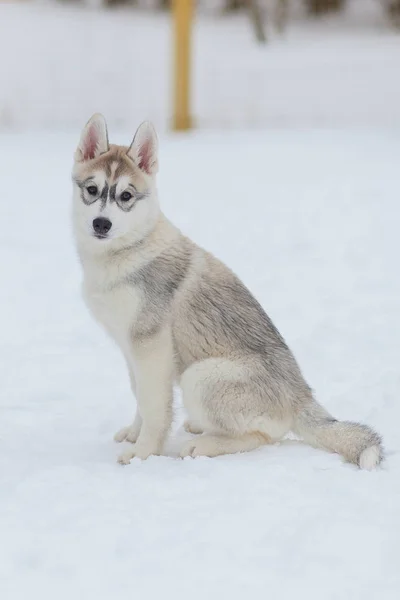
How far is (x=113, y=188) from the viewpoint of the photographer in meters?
4.24

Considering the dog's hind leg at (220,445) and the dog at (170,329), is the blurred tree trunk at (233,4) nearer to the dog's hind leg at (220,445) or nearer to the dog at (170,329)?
the dog at (170,329)

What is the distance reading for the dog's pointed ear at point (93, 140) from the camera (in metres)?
4.41

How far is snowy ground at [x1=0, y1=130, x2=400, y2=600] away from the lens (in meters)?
3.25

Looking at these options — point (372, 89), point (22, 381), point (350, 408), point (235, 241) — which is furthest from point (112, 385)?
point (372, 89)

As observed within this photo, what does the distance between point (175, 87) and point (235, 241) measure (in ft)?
14.2

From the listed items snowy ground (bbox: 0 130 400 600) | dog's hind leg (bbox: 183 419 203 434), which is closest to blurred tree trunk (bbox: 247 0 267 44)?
snowy ground (bbox: 0 130 400 600)

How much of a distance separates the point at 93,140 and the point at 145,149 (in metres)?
0.26

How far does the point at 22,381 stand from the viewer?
18.7ft

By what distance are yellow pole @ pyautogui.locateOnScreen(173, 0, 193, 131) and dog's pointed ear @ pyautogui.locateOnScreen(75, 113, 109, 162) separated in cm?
771

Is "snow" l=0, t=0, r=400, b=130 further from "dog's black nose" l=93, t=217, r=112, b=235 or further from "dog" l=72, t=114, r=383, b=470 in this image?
"dog's black nose" l=93, t=217, r=112, b=235

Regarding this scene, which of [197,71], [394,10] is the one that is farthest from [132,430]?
[394,10]

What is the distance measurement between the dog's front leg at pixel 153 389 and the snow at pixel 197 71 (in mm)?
8885

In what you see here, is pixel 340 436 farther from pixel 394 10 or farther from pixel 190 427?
pixel 394 10

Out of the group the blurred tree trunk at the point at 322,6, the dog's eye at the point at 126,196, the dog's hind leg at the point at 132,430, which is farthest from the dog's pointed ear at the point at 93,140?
the blurred tree trunk at the point at 322,6
